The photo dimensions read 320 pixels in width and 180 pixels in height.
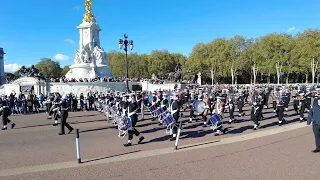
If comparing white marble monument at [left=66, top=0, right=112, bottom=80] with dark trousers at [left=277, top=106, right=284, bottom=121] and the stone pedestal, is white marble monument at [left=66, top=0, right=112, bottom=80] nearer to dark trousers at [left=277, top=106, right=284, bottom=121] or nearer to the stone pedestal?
the stone pedestal

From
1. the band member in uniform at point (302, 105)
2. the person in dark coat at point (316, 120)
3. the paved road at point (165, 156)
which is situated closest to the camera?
the paved road at point (165, 156)

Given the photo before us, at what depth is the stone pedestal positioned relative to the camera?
155ft

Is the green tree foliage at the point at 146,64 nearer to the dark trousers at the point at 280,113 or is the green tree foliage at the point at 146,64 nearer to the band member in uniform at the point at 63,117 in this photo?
the dark trousers at the point at 280,113

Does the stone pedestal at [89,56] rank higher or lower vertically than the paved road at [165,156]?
higher

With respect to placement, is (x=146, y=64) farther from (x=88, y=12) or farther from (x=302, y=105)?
(x=302, y=105)

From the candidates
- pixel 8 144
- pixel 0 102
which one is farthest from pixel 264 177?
pixel 0 102

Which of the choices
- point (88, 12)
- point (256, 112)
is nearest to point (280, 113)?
point (256, 112)

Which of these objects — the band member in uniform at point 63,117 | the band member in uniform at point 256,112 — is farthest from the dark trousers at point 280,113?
the band member in uniform at point 63,117

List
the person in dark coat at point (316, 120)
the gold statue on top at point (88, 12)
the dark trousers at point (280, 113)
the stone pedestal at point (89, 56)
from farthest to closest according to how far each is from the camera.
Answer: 1. the gold statue on top at point (88, 12)
2. the stone pedestal at point (89, 56)
3. the dark trousers at point (280, 113)
4. the person in dark coat at point (316, 120)

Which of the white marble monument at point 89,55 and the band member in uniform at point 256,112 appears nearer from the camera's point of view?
the band member in uniform at point 256,112

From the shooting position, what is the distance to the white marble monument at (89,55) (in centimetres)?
4734

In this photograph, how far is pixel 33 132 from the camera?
14.4 meters

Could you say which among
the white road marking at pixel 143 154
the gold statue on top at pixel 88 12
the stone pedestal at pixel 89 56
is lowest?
the white road marking at pixel 143 154

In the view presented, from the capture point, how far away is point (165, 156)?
9.09 m
